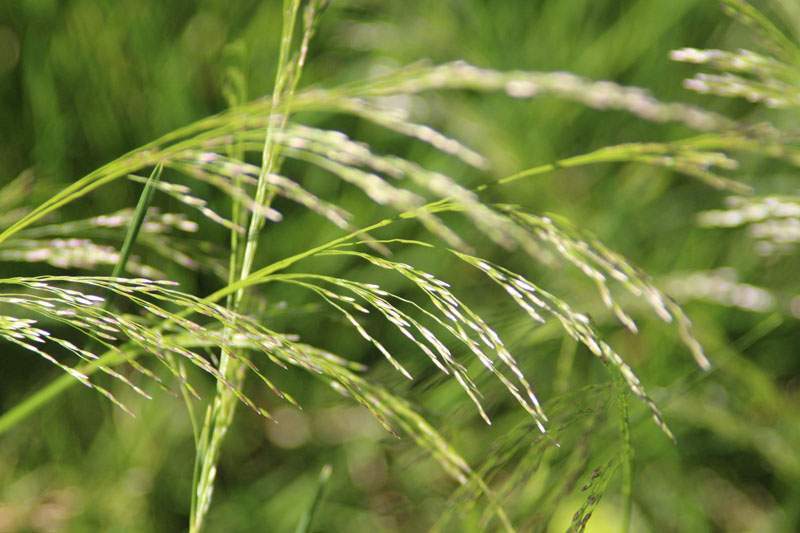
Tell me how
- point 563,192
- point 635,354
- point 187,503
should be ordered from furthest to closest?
point 563,192 < point 635,354 < point 187,503

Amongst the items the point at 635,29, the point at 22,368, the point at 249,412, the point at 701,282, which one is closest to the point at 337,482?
the point at 249,412

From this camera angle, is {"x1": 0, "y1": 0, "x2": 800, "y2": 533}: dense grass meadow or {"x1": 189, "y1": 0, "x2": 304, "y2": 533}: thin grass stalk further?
{"x1": 0, "y1": 0, "x2": 800, "y2": 533}: dense grass meadow

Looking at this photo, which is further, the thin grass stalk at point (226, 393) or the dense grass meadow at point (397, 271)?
the dense grass meadow at point (397, 271)

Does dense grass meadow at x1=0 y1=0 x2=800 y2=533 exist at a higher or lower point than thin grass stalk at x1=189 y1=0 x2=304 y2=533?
lower

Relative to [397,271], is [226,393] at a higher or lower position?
higher

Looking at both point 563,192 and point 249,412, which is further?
point 563,192

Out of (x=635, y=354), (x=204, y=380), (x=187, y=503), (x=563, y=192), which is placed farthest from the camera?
(x=563, y=192)

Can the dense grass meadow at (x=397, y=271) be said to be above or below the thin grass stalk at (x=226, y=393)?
below

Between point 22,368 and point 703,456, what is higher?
point 22,368

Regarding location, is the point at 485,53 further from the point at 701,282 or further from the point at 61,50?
the point at 61,50

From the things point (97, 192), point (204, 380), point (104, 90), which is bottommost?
point (204, 380)

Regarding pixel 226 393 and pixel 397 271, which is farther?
pixel 397 271
